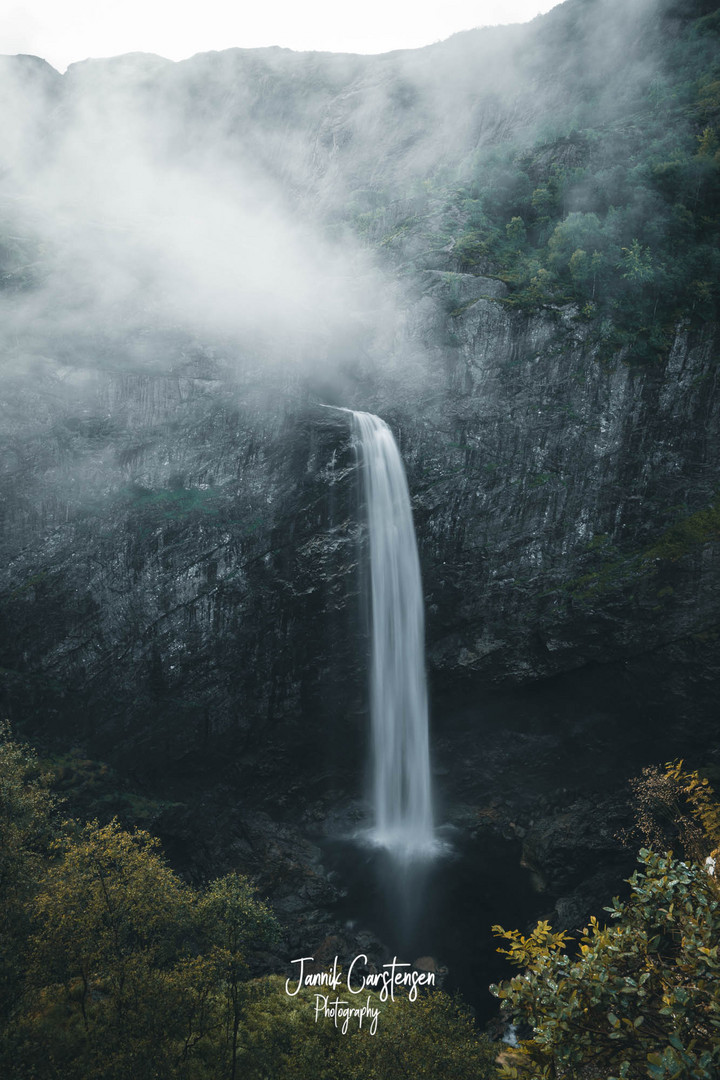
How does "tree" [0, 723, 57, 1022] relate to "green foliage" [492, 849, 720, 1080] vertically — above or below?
below

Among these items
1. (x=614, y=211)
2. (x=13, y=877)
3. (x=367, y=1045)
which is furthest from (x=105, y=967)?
(x=614, y=211)

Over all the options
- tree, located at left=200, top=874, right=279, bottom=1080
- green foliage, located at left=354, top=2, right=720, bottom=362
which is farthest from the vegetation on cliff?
green foliage, located at left=354, top=2, right=720, bottom=362

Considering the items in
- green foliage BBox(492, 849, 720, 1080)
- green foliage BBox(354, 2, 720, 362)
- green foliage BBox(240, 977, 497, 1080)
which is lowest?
green foliage BBox(240, 977, 497, 1080)

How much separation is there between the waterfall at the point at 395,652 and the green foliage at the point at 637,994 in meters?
29.1

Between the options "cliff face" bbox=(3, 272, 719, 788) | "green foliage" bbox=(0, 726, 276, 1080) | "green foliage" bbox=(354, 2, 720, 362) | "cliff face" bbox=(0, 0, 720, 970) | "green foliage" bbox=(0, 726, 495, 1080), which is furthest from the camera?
"green foliage" bbox=(354, 2, 720, 362)

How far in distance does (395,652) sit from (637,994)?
101ft

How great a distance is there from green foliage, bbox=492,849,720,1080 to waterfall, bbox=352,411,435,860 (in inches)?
1147

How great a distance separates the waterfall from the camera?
37.7 m

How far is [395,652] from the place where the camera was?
3791cm

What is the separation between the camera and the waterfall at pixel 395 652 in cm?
3769

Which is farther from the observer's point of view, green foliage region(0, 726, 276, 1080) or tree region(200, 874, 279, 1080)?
tree region(200, 874, 279, 1080)

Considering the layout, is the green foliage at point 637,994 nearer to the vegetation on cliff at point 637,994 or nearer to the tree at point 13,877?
the vegetation on cliff at point 637,994

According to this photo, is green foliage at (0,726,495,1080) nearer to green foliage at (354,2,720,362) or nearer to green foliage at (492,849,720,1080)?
green foliage at (492,849,720,1080)

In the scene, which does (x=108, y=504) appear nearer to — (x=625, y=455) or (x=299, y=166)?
(x=625, y=455)
